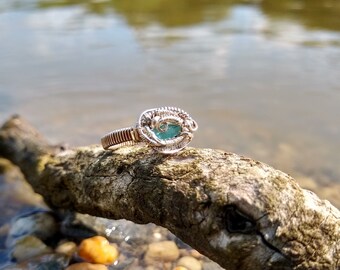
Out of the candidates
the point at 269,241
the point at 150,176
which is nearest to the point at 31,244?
the point at 150,176

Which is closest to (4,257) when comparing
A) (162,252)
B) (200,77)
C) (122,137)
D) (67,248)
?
(67,248)

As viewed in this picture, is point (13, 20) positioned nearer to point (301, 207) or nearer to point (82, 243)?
point (82, 243)

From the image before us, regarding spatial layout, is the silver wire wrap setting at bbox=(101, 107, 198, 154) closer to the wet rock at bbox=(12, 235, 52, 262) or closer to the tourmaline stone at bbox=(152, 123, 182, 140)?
the tourmaline stone at bbox=(152, 123, 182, 140)

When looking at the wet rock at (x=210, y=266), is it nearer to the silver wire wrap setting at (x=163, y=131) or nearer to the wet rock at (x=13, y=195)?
the silver wire wrap setting at (x=163, y=131)

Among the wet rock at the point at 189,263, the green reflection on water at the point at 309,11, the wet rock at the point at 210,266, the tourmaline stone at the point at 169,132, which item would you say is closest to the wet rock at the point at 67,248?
the wet rock at the point at 189,263

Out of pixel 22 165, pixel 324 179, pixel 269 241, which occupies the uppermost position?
pixel 269 241
